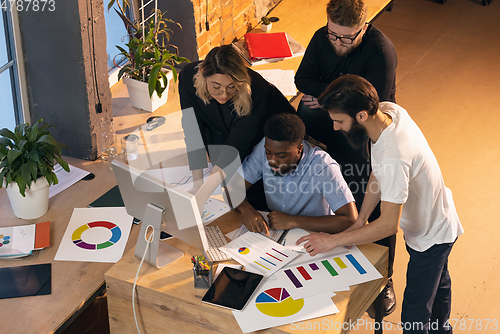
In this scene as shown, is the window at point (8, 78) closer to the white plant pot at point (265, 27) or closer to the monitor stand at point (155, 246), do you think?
the monitor stand at point (155, 246)

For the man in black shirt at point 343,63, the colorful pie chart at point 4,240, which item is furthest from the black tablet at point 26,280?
the man in black shirt at point 343,63

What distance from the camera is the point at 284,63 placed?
143 inches

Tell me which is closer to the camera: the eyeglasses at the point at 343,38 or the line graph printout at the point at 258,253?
the line graph printout at the point at 258,253

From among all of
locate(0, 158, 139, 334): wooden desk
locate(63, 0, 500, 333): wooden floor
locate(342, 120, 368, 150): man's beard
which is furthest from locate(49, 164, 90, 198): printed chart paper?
locate(342, 120, 368, 150): man's beard

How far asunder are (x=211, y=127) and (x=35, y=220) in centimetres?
99

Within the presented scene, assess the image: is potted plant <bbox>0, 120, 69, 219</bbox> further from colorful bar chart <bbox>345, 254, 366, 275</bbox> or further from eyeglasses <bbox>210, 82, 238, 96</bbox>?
colorful bar chart <bbox>345, 254, 366, 275</bbox>

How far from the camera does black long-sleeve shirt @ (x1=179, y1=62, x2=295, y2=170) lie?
96.5 inches

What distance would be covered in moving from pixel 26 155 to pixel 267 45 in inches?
80.1

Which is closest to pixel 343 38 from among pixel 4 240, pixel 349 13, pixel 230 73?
pixel 349 13

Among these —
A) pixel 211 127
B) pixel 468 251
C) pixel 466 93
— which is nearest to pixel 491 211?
pixel 468 251

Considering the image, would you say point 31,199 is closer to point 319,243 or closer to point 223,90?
point 223,90

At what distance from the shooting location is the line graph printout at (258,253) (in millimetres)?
2005

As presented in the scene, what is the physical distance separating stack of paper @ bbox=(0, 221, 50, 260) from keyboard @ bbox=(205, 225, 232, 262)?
752 mm

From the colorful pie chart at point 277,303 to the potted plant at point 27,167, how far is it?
1.23m
